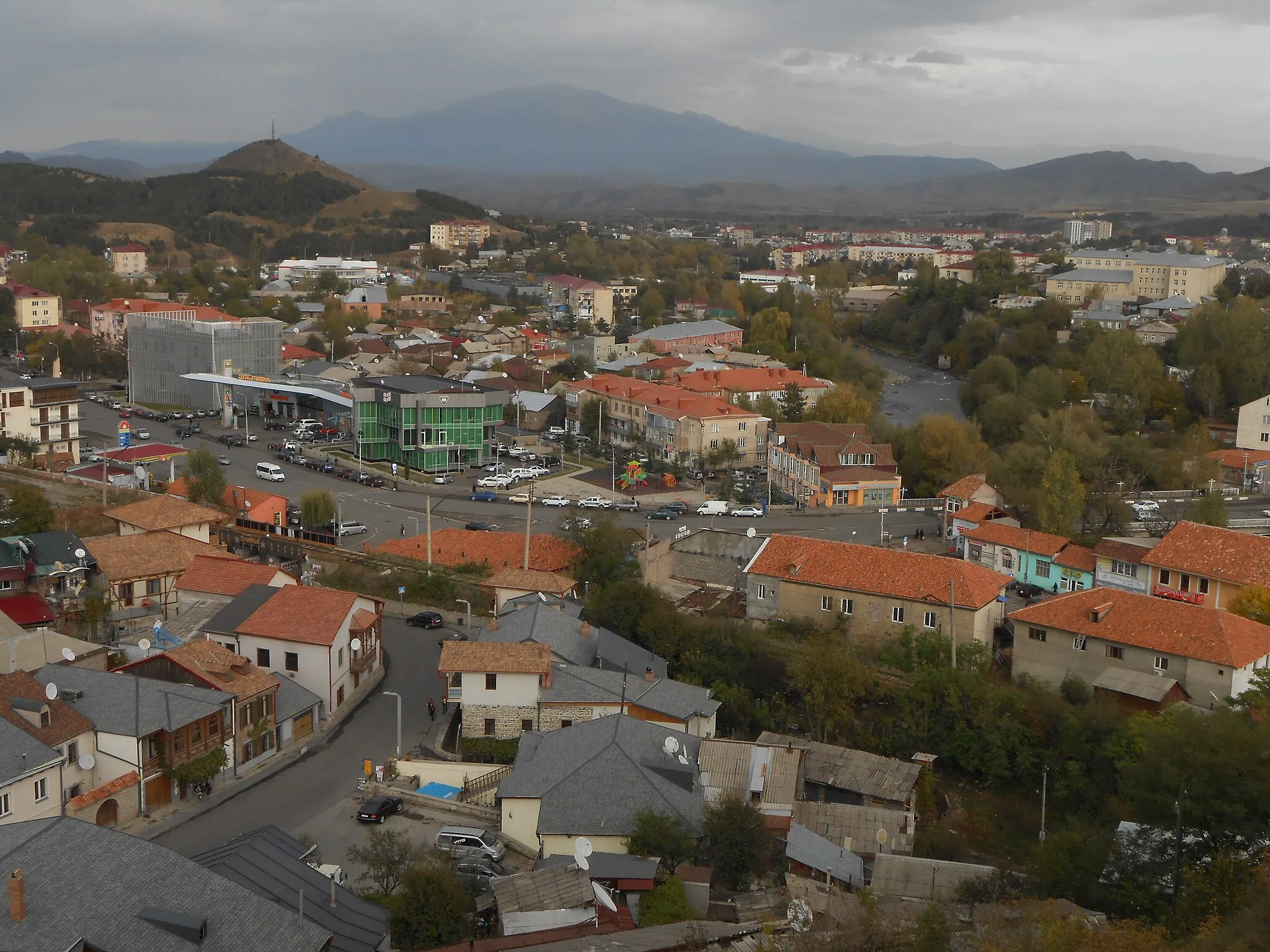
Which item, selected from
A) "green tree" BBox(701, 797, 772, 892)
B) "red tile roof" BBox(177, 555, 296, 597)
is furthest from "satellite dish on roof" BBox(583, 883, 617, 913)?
"red tile roof" BBox(177, 555, 296, 597)

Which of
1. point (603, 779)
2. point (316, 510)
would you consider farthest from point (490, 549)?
point (603, 779)

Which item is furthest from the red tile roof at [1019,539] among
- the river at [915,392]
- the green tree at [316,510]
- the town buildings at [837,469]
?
the river at [915,392]

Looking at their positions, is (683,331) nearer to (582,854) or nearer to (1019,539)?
(1019,539)

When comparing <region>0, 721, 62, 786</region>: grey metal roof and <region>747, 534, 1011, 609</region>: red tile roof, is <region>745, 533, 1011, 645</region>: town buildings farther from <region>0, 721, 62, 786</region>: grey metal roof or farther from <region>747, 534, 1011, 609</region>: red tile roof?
<region>0, 721, 62, 786</region>: grey metal roof

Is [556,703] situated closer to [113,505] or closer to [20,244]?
[113,505]

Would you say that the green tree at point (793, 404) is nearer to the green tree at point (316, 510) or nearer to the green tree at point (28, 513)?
the green tree at point (316, 510)
